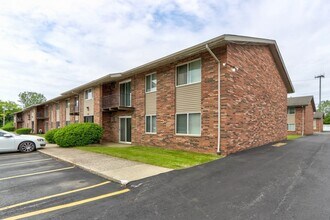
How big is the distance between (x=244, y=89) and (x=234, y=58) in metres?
1.84

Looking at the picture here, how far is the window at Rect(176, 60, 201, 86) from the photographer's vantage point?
1031 centimetres

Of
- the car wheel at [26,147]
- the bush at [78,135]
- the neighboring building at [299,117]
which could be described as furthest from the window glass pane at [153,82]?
the neighboring building at [299,117]

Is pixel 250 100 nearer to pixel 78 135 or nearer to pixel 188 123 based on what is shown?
pixel 188 123

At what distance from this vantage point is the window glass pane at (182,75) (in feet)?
36.0

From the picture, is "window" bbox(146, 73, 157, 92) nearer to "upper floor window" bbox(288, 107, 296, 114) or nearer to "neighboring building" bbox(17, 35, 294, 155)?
"neighboring building" bbox(17, 35, 294, 155)

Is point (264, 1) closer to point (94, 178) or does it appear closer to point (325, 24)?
point (325, 24)

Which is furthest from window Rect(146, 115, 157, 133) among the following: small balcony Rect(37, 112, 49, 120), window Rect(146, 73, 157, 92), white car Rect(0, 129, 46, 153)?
small balcony Rect(37, 112, 49, 120)

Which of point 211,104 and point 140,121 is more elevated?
point 211,104

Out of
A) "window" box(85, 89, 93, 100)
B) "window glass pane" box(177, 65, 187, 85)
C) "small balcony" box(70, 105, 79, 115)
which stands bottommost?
"small balcony" box(70, 105, 79, 115)

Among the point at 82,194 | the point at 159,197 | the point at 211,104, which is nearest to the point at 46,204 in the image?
the point at 82,194

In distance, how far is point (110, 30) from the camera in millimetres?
13320

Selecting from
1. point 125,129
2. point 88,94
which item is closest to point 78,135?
point 125,129

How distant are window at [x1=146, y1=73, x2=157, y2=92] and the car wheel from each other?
815 centimetres

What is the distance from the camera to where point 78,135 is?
14.1 m
